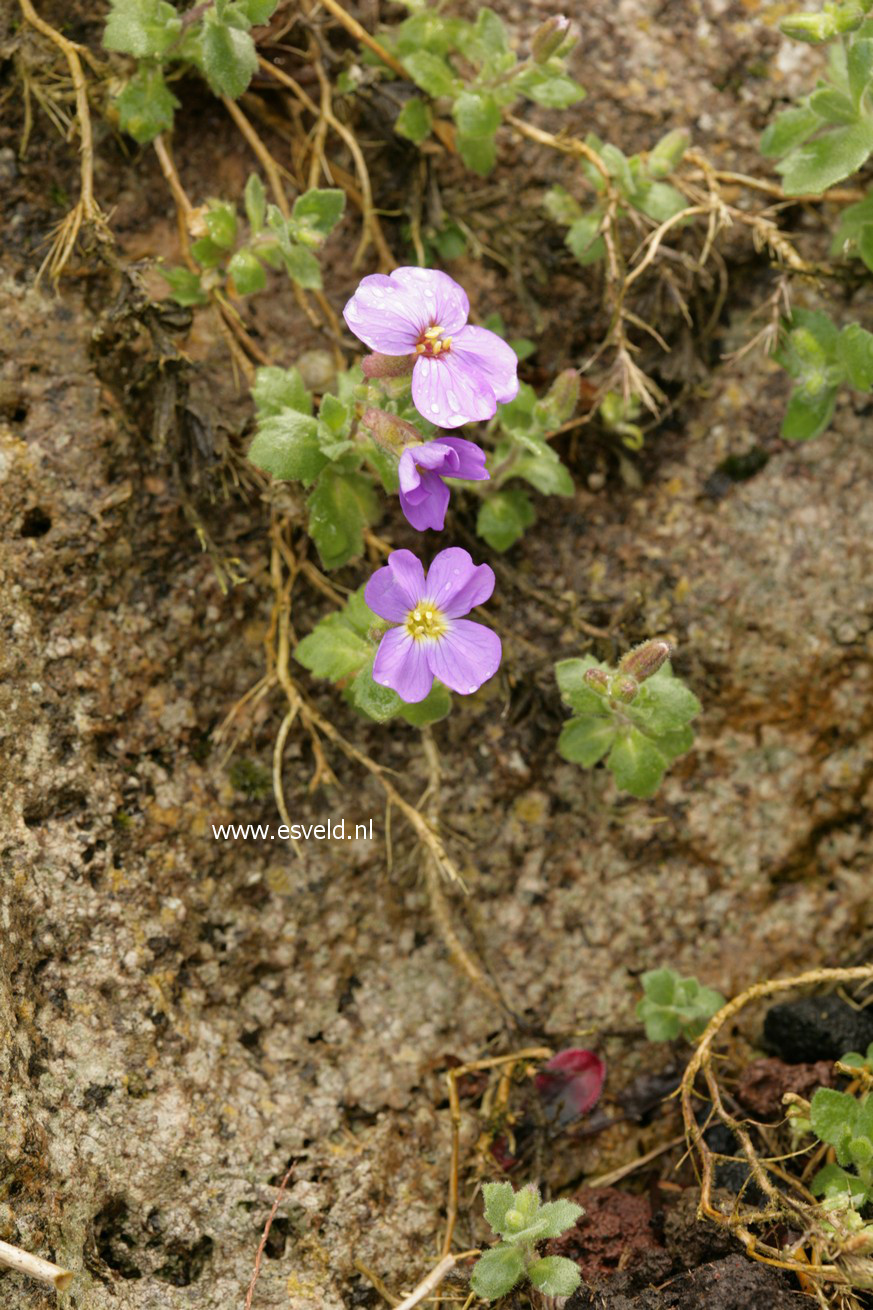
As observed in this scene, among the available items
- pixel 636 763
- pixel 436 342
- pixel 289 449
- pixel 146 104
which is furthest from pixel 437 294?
pixel 636 763

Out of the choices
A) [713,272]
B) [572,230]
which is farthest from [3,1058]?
[713,272]

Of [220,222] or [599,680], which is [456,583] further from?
[220,222]

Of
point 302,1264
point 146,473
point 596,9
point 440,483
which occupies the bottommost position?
point 302,1264

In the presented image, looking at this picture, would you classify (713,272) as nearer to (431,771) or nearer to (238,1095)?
(431,771)

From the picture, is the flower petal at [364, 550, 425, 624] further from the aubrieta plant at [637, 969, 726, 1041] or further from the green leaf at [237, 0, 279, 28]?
the green leaf at [237, 0, 279, 28]

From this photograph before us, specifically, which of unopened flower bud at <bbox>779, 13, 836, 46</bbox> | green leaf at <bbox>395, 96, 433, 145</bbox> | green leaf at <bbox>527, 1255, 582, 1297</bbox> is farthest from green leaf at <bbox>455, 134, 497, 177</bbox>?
green leaf at <bbox>527, 1255, 582, 1297</bbox>

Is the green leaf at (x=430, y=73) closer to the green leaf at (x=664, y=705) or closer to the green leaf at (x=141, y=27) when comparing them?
the green leaf at (x=141, y=27)
